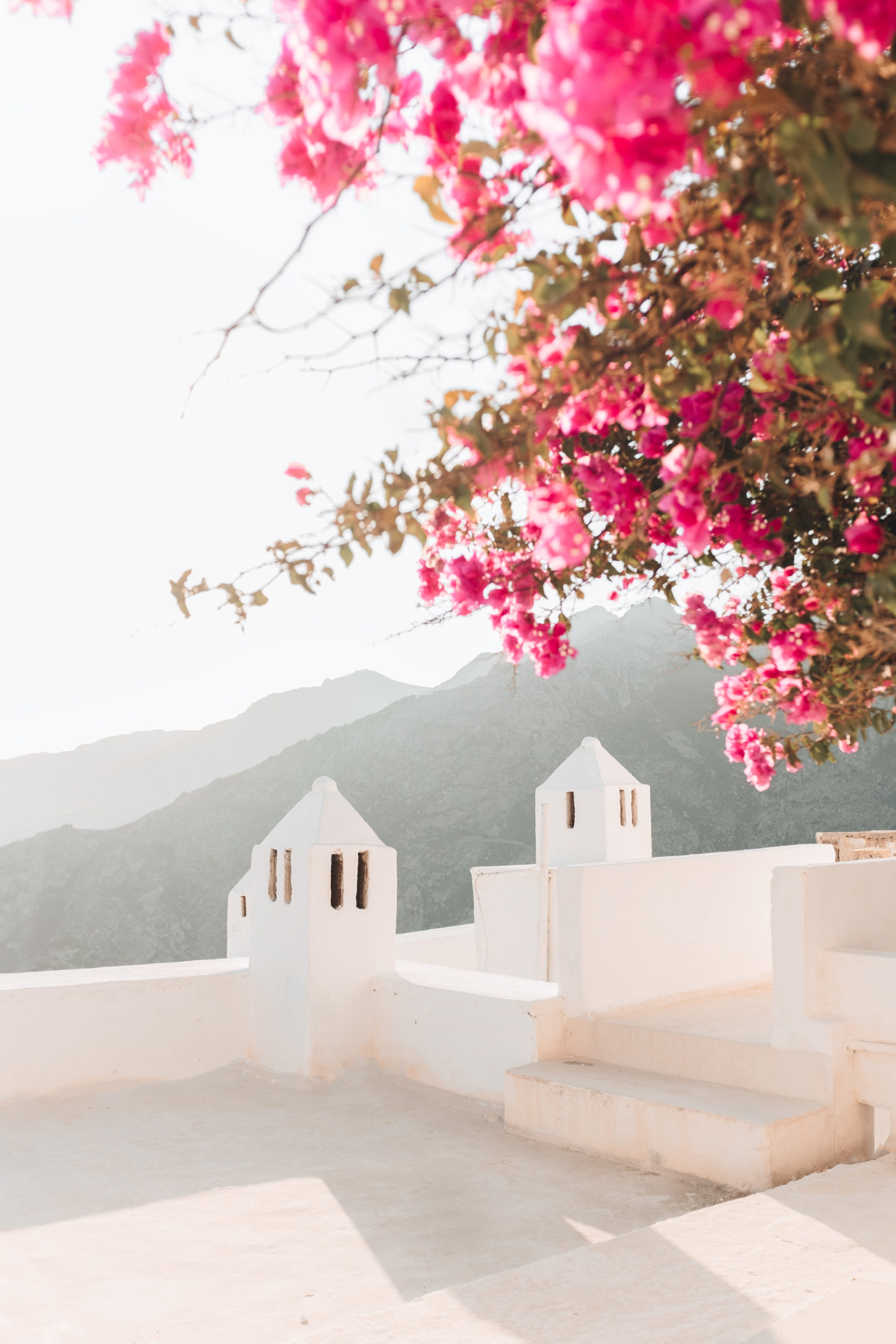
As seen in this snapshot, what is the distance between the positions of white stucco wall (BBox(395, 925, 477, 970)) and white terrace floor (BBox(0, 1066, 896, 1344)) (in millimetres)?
5098

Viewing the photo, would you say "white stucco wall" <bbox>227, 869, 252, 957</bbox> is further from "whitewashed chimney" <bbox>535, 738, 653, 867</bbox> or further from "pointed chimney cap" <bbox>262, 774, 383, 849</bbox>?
"pointed chimney cap" <bbox>262, 774, 383, 849</bbox>

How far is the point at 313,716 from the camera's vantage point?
65250mm

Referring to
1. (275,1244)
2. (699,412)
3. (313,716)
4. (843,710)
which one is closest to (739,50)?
(699,412)

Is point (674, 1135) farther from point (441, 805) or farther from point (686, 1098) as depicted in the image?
point (441, 805)

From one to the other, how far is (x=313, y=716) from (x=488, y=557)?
63006 millimetres

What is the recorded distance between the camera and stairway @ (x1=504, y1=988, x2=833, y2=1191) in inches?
199

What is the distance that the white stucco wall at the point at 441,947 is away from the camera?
1220 cm

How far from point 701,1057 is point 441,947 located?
703cm

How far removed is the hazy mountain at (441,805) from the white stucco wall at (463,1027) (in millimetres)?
37292

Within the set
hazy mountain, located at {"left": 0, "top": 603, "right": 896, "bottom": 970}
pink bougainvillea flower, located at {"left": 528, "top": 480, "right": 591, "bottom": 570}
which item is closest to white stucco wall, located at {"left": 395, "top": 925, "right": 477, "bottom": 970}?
pink bougainvillea flower, located at {"left": 528, "top": 480, "right": 591, "bottom": 570}

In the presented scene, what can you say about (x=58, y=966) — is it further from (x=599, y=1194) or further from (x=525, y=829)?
(x=599, y=1194)

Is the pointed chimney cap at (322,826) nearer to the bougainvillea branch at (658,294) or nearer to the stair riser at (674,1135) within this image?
the stair riser at (674,1135)

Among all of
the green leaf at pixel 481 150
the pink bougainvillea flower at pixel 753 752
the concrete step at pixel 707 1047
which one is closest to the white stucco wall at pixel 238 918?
the concrete step at pixel 707 1047

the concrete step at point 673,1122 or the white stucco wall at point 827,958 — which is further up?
the white stucco wall at point 827,958
